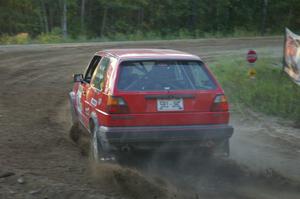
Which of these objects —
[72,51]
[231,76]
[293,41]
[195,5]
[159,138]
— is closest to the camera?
[159,138]

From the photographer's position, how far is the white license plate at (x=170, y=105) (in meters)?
7.51

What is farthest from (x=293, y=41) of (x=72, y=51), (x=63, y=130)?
(x=72, y=51)

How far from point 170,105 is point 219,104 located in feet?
2.14

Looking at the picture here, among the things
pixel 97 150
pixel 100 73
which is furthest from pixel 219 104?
pixel 100 73

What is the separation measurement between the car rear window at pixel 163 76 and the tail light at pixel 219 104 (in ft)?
0.52

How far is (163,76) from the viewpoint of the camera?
7742 millimetres

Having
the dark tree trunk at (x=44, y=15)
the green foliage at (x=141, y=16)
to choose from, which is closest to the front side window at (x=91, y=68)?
the green foliage at (x=141, y=16)

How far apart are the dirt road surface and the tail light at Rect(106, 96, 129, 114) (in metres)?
0.72

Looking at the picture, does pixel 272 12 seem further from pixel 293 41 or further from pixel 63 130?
pixel 63 130

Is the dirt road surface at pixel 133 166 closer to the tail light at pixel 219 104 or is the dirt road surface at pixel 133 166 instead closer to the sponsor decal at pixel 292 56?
the tail light at pixel 219 104

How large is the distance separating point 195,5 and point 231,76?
119 feet

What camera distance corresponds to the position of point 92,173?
733cm

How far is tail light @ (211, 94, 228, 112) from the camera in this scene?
766cm

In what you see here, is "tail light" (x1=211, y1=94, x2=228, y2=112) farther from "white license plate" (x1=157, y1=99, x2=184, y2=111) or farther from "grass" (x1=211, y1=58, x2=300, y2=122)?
"grass" (x1=211, y1=58, x2=300, y2=122)
